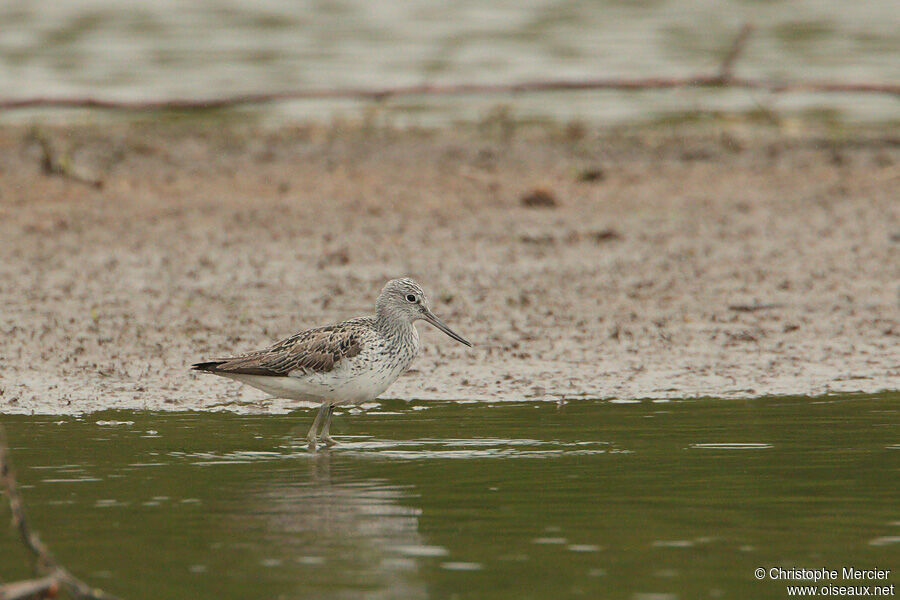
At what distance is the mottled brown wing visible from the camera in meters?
9.67

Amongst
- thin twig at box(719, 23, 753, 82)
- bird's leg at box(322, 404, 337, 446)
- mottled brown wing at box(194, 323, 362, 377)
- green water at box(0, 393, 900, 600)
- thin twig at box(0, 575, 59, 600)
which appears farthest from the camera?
thin twig at box(719, 23, 753, 82)

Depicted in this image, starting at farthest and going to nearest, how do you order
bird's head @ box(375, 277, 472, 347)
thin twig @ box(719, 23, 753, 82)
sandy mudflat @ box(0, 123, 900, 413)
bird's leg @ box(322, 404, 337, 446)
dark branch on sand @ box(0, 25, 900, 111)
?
dark branch on sand @ box(0, 25, 900, 111) < thin twig @ box(719, 23, 753, 82) < sandy mudflat @ box(0, 123, 900, 413) < bird's head @ box(375, 277, 472, 347) < bird's leg @ box(322, 404, 337, 446)

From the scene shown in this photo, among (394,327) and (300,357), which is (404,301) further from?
(300,357)

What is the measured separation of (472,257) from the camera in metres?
14.9

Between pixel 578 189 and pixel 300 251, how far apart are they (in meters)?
4.04

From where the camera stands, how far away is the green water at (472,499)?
21.4 ft

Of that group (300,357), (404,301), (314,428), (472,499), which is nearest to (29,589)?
(472,499)

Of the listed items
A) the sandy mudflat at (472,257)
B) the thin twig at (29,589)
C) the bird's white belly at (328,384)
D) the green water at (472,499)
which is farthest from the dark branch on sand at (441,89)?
the thin twig at (29,589)

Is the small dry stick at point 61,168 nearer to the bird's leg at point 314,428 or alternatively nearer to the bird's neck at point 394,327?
the bird's neck at point 394,327

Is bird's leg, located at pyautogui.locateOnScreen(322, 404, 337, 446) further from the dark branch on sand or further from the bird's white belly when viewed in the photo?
the dark branch on sand

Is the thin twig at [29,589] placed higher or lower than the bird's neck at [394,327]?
lower

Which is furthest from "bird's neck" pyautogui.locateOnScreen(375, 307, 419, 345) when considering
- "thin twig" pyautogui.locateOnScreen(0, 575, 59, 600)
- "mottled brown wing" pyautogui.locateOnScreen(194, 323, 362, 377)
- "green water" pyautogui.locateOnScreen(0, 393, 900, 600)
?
"thin twig" pyautogui.locateOnScreen(0, 575, 59, 600)

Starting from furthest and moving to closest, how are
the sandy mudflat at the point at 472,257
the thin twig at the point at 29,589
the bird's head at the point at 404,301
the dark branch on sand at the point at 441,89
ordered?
the dark branch on sand at the point at 441,89
the sandy mudflat at the point at 472,257
the bird's head at the point at 404,301
the thin twig at the point at 29,589

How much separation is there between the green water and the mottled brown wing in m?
0.40
